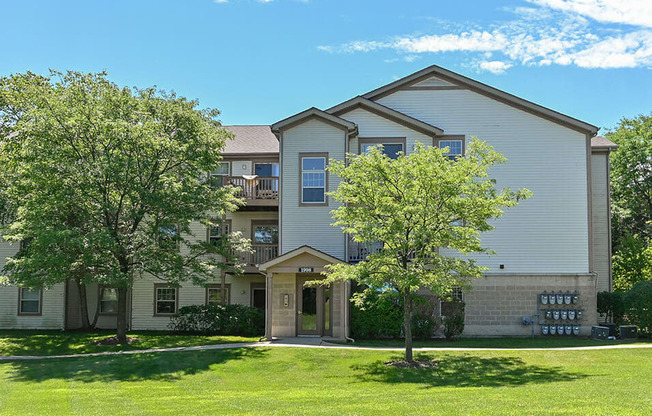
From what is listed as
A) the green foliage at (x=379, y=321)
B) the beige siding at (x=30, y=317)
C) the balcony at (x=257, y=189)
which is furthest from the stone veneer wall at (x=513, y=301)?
the beige siding at (x=30, y=317)

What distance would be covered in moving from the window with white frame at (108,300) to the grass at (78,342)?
2.91m

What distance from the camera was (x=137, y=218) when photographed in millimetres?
21234

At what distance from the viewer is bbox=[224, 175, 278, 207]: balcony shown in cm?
2602

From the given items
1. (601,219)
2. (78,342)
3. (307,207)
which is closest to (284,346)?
(307,207)

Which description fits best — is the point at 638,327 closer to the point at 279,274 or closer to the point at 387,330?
the point at 387,330

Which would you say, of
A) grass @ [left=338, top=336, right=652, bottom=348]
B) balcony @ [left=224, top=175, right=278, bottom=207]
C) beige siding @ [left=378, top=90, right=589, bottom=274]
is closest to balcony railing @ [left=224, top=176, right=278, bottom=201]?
balcony @ [left=224, top=175, right=278, bottom=207]

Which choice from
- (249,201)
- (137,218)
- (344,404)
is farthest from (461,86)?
(344,404)

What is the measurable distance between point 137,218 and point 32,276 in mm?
3877

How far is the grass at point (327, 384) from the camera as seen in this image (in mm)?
11609

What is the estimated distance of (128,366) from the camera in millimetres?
17281

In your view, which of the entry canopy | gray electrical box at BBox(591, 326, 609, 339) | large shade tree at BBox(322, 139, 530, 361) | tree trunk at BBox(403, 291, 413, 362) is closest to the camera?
large shade tree at BBox(322, 139, 530, 361)

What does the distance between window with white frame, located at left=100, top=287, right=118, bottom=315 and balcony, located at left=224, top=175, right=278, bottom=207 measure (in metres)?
7.62

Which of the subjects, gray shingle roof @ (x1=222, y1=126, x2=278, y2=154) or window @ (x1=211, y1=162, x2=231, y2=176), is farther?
gray shingle roof @ (x1=222, y1=126, x2=278, y2=154)

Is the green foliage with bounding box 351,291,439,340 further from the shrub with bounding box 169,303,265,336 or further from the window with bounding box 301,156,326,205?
the window with bounding box 301,156,326,205
